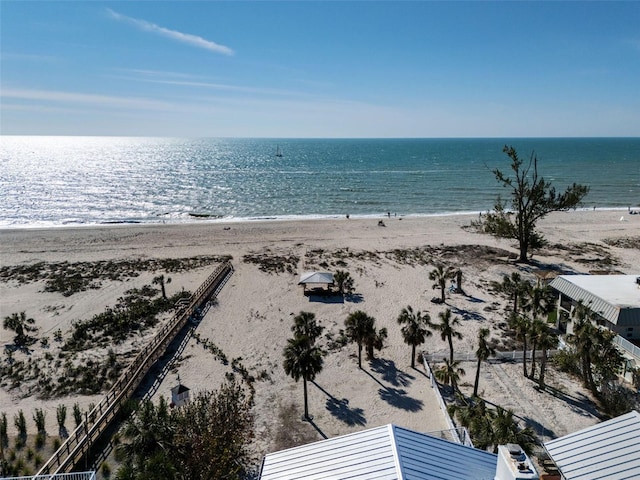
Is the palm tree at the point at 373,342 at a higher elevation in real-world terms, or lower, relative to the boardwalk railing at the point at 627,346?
lower

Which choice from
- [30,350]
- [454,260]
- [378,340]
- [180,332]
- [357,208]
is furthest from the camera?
[357,208]

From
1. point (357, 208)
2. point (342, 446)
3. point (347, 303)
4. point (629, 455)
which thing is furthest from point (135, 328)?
point (357, 208)

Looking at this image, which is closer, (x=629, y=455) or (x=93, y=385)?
(x=629, y=455)

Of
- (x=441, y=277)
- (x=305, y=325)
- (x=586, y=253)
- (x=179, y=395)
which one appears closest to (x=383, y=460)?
(x=179, y=395)

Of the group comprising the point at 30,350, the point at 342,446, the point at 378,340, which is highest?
the point at 342,446

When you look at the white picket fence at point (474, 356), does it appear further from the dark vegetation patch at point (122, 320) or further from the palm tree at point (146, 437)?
the dark vegetation patch at point (122, 320)

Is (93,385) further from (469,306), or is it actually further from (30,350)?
(469,306)

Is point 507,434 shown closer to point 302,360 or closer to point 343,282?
point 302,360

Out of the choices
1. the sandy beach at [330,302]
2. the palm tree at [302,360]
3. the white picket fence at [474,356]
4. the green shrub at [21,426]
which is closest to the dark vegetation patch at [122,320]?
the sandy beach at [330,302]

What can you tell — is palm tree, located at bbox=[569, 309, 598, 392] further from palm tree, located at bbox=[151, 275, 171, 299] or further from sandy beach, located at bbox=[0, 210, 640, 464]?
palm tree, located at bbox=[151, 275, 171, 299]
